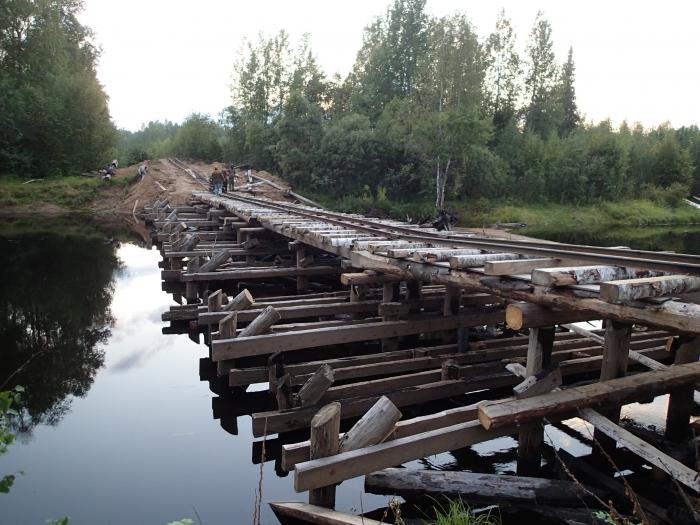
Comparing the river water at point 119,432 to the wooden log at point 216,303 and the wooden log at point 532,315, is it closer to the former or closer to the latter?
the wooden log at point 216,303

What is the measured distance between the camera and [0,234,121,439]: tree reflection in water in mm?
7383

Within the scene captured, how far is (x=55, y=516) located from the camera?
15.7 feet

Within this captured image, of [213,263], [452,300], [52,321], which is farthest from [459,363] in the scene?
[52,321]

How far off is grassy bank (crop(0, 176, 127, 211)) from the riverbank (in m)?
14.5

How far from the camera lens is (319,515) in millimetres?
3656

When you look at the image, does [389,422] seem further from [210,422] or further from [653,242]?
[653,242]

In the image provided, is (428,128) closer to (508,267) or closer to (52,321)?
(52,321)

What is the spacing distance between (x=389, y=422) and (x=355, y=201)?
28438 mm

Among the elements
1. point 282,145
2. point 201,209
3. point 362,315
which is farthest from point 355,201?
point 362,315

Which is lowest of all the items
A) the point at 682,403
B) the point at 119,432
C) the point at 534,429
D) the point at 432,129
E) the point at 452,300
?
the point at 119,432

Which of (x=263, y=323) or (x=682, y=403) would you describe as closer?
(x=682, y=403)

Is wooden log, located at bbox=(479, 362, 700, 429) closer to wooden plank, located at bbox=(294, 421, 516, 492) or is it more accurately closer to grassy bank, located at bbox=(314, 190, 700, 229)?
wooden plank, located at bbox=(294, 421, 516, 492)

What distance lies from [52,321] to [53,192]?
78.7 feet

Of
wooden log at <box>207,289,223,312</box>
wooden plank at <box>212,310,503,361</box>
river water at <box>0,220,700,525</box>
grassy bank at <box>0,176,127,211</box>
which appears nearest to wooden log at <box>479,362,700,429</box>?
river water at <box>0,220,700,525</box>
